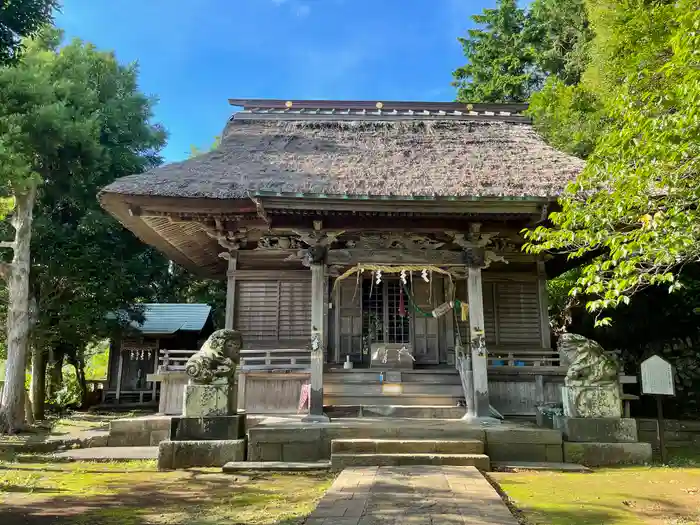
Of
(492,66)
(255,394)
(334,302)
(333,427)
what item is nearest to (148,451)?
(255,394)

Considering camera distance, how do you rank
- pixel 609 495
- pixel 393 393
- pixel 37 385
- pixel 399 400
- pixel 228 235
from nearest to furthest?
pixel 609 495, pixel 399 400, pixel 393 393, pixel 228 235, pixel 37 385

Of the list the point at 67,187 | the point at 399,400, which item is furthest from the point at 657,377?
the point at 67,187

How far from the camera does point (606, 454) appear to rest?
756cm

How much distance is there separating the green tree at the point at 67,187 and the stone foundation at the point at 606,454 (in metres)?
13.0

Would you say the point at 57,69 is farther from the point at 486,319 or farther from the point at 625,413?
the point at 625,413

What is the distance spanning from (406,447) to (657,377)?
13.6 ft

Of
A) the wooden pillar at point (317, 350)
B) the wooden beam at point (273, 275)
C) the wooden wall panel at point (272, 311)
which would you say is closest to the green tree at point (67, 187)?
the wooden beam at point (273, 275)

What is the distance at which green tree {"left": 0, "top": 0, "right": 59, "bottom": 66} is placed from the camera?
788cm

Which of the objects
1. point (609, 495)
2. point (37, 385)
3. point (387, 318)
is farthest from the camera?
point (37, 385)

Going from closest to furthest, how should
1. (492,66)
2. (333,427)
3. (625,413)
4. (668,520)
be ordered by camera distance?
(668,520)
(333,427)
(625,413)
(492,66)

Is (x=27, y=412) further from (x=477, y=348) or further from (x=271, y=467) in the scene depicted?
(x=477, y=348)

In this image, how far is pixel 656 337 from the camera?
1413 centimetres

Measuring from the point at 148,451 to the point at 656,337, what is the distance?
1353 cm

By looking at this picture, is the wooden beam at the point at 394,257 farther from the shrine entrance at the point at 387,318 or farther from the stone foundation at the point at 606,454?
the stone foundation at the point at 606,454
